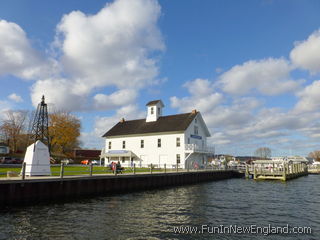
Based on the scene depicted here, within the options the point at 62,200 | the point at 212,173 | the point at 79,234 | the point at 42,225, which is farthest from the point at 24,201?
the point at 212,173


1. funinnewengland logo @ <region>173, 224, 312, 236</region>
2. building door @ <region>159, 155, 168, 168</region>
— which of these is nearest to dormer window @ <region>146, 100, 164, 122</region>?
building door @ <region>159, 155, 168, 168</region>

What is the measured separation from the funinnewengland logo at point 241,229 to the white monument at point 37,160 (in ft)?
39.1

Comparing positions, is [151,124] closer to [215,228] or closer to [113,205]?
[113,205]

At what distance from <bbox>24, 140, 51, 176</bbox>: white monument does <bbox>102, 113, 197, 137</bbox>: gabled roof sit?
2349 cm

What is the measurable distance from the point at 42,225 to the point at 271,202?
15466mm

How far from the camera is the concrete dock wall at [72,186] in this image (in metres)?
15.9

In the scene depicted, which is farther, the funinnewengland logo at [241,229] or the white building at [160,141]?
the white building at [160,141]

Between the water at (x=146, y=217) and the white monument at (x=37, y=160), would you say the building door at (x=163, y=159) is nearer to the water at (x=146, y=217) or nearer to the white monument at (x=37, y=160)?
the water at (x=146, y=217)

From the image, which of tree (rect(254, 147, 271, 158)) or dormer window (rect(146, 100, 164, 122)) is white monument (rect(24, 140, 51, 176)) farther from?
tree (rect(254, 147, 271, 158))

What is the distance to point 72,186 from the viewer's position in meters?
19.3

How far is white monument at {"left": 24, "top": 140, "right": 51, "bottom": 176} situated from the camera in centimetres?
1933

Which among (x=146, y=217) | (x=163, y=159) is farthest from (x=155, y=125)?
(x=146, y=217)

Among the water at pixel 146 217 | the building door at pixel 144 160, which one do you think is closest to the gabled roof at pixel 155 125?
the building door at pixel 144 160

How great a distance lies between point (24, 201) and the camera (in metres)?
16.3
